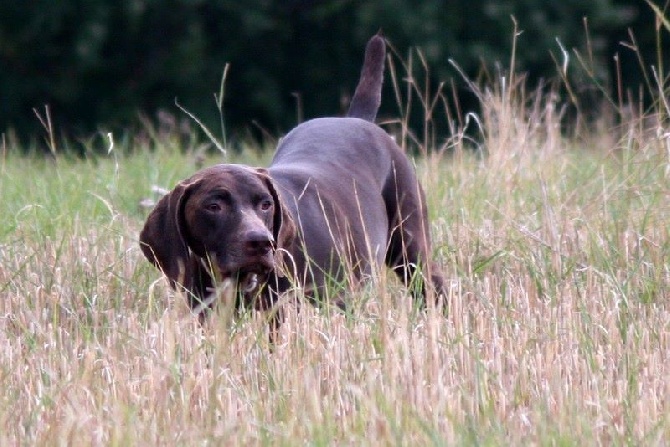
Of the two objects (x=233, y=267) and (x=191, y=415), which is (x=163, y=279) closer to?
(x=233, y=267)

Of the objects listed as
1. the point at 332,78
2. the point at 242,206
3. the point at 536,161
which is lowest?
the point at 332,78

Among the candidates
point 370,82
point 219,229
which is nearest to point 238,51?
point 370,82

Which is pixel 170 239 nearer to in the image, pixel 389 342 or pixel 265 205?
pixel 265 205

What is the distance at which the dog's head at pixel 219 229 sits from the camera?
4.62 metres

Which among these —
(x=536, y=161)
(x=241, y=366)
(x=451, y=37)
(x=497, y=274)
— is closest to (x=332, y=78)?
(x=451, y=37)

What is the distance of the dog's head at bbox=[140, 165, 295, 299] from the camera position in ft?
15.2

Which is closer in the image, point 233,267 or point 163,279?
point 233,267

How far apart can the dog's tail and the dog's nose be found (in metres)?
1.93

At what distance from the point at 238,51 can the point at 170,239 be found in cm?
1582

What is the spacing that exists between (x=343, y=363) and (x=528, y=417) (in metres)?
0.73

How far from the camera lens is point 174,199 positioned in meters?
4.91

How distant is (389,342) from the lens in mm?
3951

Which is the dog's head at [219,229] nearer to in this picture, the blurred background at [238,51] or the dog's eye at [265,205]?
the dog's eye at [265,205]

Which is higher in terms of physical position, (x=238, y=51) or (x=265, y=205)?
(x=265, y=205)
